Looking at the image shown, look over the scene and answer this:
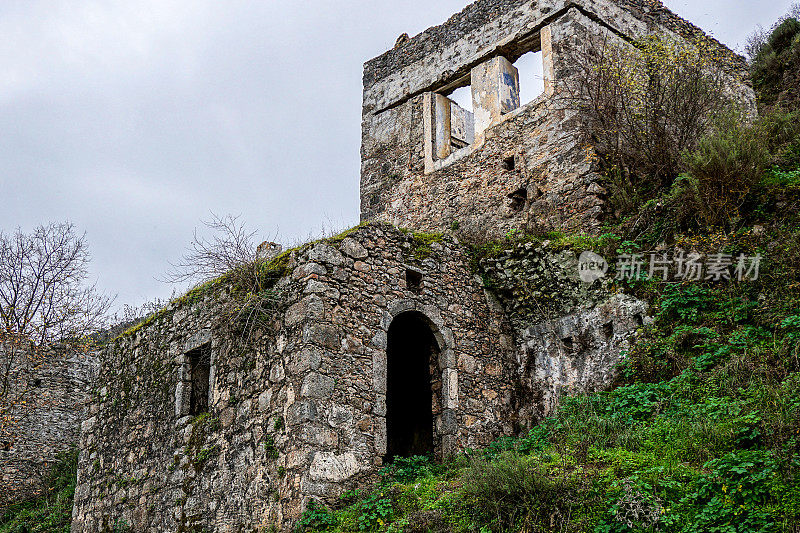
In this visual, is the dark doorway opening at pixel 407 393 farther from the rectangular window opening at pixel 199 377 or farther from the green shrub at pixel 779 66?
the green shrub at pixel 779 66

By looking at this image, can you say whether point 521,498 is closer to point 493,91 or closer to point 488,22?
point 493,91

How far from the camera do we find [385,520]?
7.42m

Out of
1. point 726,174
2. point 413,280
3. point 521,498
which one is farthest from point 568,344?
point 521,498

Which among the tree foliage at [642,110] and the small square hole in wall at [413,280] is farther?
the tree foliage at [642,110]

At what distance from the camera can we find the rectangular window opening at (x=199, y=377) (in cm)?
1008

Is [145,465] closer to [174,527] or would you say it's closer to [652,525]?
[174,527]

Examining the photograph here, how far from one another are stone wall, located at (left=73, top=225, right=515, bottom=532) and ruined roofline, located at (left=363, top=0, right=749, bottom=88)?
5.27 m

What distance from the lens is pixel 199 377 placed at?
1027 cm

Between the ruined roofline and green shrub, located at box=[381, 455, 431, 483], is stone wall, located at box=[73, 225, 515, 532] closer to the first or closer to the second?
green shrub, located at box=[381, 455, 431, 483]

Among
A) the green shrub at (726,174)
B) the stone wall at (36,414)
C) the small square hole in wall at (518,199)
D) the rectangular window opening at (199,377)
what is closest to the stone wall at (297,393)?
the rectangular window opening at (199,377)

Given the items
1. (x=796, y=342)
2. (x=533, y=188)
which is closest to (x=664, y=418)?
(x=796, y=342)

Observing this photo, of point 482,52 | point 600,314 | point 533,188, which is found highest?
point 482,52

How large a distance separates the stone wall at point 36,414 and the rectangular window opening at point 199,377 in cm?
667

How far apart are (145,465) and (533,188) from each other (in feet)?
23.4
